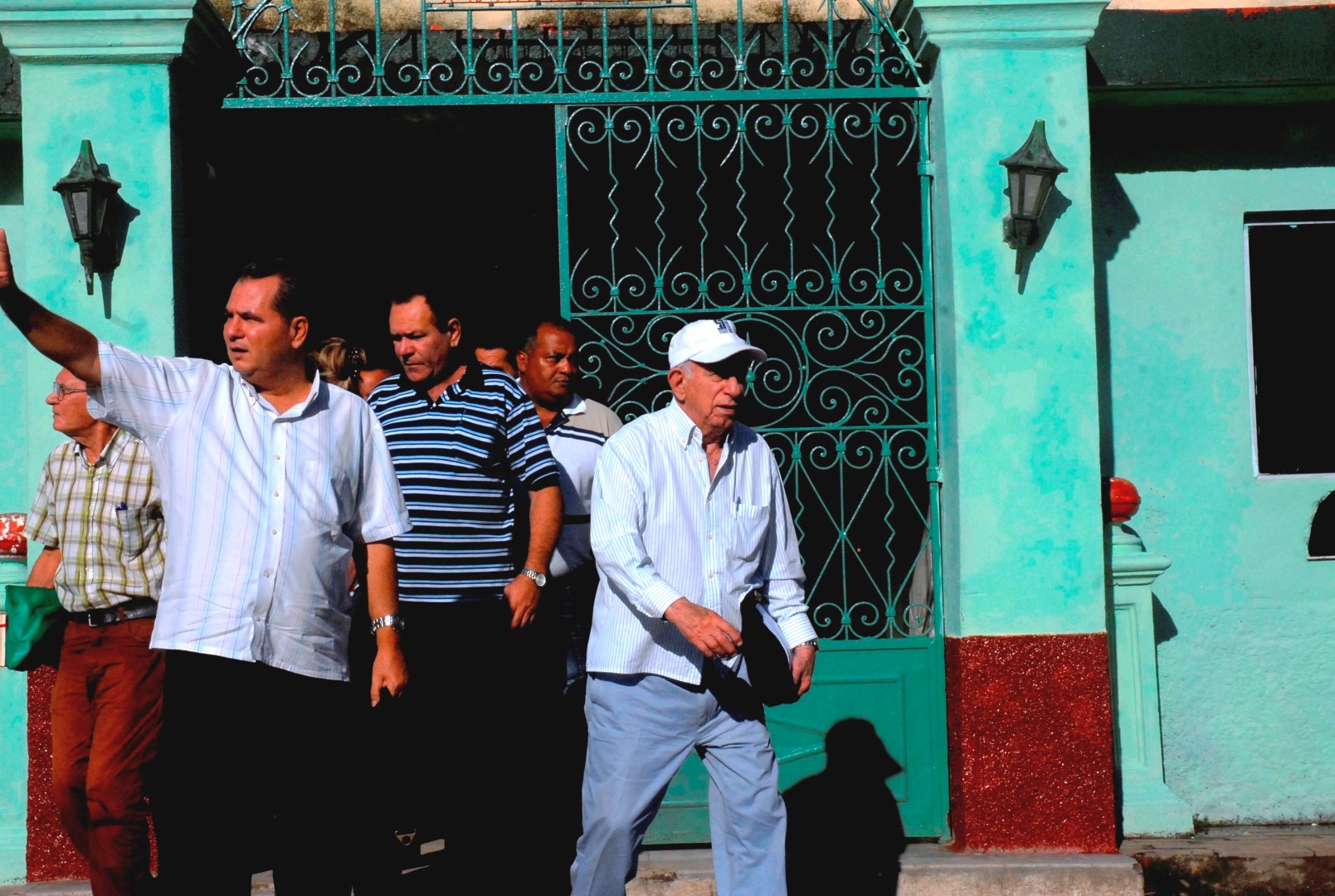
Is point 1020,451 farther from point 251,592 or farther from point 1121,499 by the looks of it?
point 251,592

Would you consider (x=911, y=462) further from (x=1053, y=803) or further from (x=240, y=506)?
(x=240, y=506)

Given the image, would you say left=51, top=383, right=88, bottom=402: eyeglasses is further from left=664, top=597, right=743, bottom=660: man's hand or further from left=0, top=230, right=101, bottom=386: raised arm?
left=664, top=597, right=743, bottom=660: man's hand

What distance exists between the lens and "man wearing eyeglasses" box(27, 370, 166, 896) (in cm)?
466

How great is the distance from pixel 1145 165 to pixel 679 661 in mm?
3517

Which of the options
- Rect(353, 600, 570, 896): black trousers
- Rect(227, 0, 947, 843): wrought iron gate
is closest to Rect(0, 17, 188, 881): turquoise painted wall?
Rect(227, 0, 947, 843): wrought iron gate

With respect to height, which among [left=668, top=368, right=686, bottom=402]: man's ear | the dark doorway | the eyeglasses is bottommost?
[left=668, top=368, right=686, bottom=402]: man's ear

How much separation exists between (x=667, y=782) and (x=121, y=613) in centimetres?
189

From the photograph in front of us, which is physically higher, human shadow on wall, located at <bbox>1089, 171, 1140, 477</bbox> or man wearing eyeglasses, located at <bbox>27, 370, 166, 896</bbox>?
human shadow on wall, located at <bbox>1089, 171, 1140, 477</bbox>

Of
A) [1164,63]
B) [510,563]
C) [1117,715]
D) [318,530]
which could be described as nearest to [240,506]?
[318,530]

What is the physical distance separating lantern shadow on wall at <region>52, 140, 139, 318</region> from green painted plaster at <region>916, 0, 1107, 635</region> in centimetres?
316

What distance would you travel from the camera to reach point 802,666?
430 centimetres

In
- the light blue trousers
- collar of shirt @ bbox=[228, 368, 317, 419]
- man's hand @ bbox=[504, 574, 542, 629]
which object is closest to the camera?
collar of shirt @ bbox=[228, 368, 317, 419]

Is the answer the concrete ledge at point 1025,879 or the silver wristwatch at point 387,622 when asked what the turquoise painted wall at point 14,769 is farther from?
the concrete ledge at point 1025,879

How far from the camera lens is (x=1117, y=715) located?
19.6 ft
